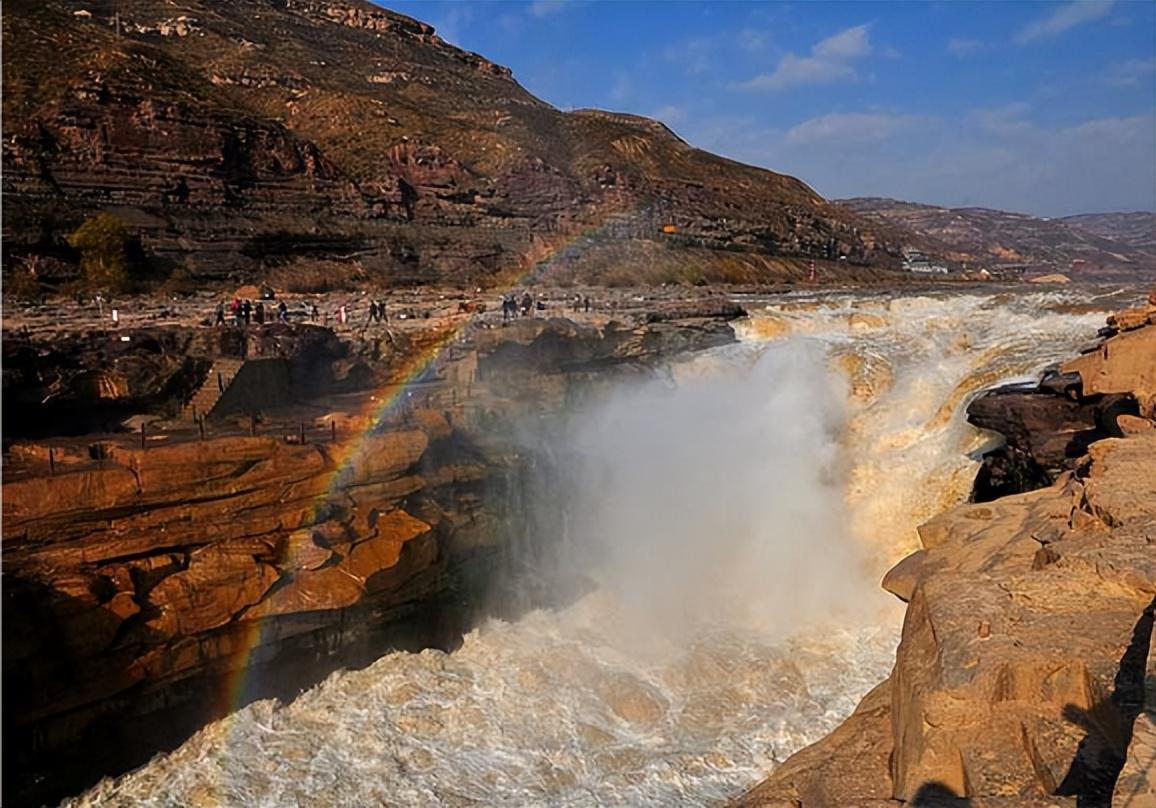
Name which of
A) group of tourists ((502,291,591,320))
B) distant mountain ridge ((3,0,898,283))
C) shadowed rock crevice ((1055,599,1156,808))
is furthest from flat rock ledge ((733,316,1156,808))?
distant mountain ridge ((3,0,898,283))

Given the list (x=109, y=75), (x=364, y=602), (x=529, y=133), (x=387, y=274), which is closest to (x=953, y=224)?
(x=529, y=133)

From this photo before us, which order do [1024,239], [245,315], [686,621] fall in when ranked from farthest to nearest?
[1024,239] → [245,315] → [686,621]

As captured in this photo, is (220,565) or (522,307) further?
(522,307)

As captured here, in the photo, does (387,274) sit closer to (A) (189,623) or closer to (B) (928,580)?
(A) (189,623)

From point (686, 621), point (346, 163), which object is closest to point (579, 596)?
point (686, 621)

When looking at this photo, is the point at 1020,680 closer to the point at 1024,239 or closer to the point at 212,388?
the point at 212,388

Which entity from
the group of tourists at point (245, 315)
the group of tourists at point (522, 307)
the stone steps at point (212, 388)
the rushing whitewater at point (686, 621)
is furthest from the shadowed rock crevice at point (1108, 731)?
the group of tourists at point (522, 307)
